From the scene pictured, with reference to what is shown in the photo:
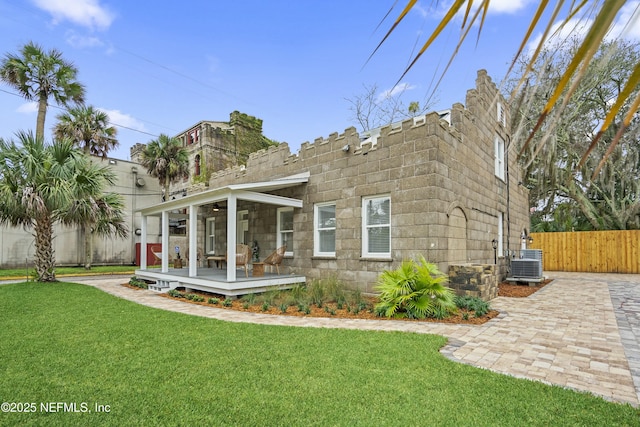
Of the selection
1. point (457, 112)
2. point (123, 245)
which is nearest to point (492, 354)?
point (457, 112)

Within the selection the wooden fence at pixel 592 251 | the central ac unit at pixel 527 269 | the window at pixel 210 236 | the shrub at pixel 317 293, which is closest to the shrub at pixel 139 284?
the window at pixel 210 236

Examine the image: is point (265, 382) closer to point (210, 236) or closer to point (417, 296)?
point (417, 296)

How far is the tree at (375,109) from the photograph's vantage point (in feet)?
70.5

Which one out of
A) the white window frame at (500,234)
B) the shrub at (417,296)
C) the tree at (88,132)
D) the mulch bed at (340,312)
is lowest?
the mulch bed at (340,312)

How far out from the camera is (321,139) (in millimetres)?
10516

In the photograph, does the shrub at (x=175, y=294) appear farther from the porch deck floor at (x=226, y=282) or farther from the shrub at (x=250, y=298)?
the shrub at (x=250, y=298)

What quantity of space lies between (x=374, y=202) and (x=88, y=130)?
18.4m

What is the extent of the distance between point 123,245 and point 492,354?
75.1ft

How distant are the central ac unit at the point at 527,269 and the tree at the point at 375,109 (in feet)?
40.1

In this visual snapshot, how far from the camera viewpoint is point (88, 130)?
19.6 m

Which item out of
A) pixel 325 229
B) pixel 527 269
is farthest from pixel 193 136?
pixel 527 269

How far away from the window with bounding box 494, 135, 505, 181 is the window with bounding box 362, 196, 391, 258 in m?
5.97

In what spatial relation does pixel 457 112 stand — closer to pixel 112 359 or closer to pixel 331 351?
pixel 331 351

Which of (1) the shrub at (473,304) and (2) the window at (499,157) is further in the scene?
(2) the window at (499,157)
